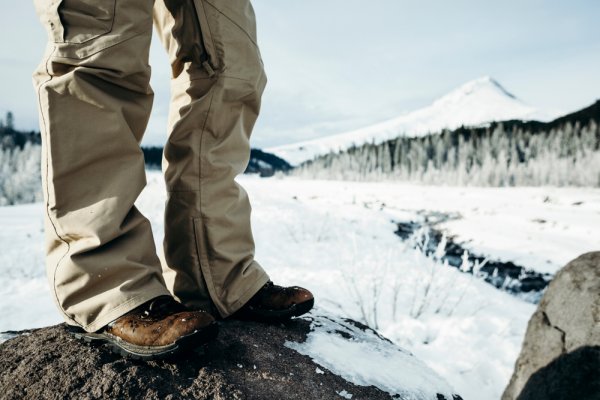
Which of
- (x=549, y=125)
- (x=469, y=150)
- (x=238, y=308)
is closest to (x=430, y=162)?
(x=469, y=150)

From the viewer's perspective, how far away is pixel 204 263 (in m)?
1.41

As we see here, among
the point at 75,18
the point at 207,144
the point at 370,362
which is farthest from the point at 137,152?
the point at 370,362

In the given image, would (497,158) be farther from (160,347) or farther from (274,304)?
(160,347)

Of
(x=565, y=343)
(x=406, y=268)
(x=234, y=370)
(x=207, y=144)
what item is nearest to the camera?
(x=234, y=370)

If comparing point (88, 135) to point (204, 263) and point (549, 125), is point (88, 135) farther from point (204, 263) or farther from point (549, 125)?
point (549, 125)

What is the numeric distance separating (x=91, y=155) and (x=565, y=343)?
2.27 meters

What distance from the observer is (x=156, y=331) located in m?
1.09

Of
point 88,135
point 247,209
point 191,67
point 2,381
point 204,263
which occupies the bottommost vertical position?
point 2,381

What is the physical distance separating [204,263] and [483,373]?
2.49 m

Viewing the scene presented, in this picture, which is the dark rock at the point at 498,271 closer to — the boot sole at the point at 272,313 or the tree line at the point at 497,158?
the boot sole at the point at 272,313

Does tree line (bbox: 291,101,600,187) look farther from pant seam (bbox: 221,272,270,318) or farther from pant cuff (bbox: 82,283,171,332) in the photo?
pant cuff (bbox: 82,283,171,332)

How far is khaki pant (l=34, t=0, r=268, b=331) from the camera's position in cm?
111

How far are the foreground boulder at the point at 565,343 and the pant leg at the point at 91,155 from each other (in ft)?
6.21

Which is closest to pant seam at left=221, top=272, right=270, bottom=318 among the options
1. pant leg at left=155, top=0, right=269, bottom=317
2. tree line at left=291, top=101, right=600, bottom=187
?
pant leg at left=155, top=0, right=269, bottom=317
